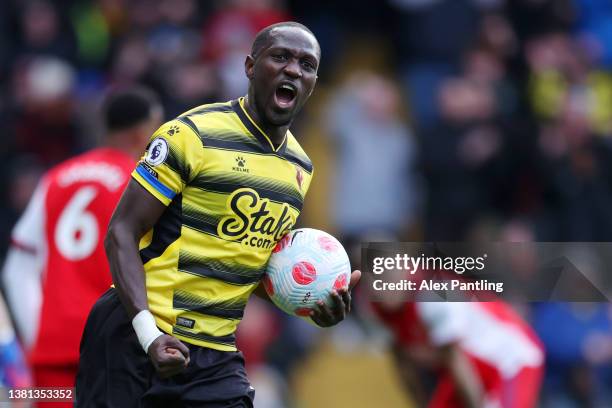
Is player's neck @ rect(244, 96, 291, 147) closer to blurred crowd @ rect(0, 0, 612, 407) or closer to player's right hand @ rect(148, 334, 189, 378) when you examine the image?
player's right hand @ rect(148, 334, 189, 378)

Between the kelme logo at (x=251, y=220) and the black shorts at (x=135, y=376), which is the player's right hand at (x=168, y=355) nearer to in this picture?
the black shorts at (x=135, y=376)

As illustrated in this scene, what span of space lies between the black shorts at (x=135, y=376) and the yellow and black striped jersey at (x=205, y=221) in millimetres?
98

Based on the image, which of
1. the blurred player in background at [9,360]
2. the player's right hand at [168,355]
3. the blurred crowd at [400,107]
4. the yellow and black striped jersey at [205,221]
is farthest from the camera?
the blurred crowd at [400,107]

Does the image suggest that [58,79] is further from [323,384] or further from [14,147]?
[323,384]

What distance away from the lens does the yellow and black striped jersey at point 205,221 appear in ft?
16.6

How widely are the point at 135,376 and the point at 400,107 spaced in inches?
321

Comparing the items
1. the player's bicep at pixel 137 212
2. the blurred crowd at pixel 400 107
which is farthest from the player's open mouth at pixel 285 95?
the blurred crowd at pixel 400 107

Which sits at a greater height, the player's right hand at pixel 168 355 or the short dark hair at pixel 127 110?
the short dark hair at pixel 127 110

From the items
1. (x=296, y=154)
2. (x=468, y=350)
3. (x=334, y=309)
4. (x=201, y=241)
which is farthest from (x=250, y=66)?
(x=468, y=350)

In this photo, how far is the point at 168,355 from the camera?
4789 millimetres

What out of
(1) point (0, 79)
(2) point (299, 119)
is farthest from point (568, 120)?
(1) point (0, 79)

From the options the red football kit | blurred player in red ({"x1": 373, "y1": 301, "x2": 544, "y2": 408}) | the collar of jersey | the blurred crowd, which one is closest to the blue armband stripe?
the collar of jersey

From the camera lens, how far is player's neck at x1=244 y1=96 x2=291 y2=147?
5387 mm

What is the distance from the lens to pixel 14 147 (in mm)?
11914
